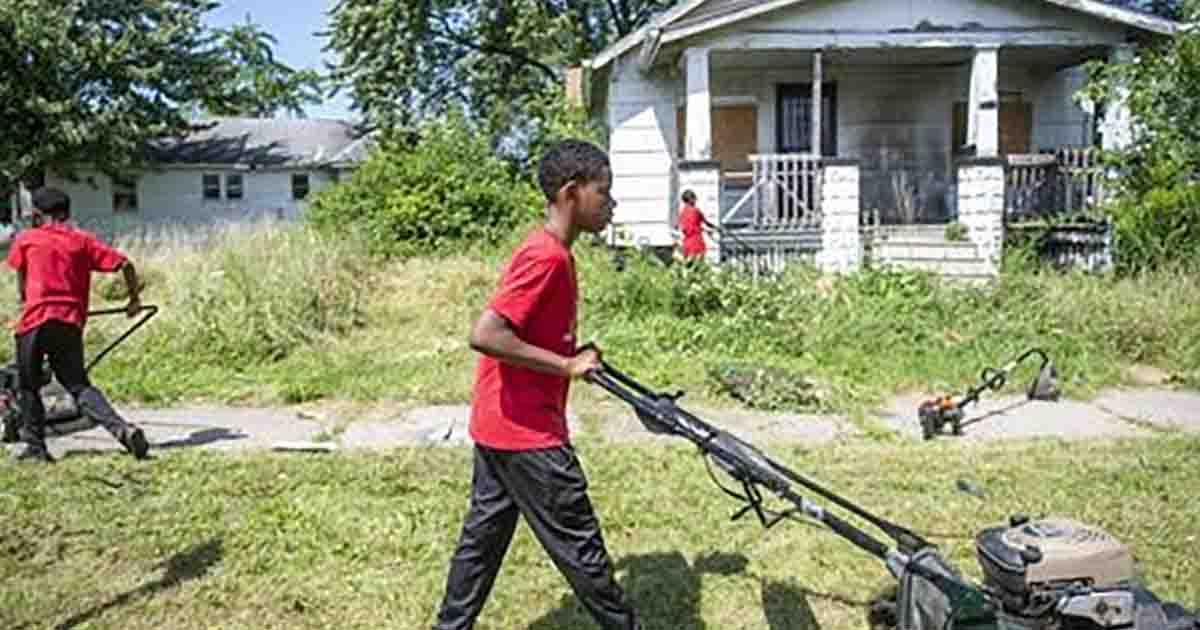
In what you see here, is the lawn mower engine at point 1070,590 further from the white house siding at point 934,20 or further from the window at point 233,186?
the window at point 233,186

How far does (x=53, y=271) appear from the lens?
→ 5.88 meters

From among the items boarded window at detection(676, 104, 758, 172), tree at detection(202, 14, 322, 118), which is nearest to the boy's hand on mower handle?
boarded window at detection(676, 104, 758, 172)

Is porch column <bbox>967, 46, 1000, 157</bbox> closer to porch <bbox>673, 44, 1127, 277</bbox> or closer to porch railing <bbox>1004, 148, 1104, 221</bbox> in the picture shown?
porch <bbox>673, 44, 1127, 277</bbox>

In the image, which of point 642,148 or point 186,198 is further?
point 186,198

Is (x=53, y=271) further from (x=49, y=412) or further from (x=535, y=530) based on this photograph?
(x=535, y=530)

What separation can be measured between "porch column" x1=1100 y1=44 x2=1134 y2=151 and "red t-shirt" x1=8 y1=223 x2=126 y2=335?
1270 centimetres

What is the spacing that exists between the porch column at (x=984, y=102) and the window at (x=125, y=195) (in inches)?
1105

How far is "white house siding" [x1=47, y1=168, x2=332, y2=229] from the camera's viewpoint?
32.2m

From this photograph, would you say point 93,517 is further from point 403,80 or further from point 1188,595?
point 403,80

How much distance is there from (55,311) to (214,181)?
98.0ft

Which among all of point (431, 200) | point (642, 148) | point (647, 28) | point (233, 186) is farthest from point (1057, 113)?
point (233, 186)

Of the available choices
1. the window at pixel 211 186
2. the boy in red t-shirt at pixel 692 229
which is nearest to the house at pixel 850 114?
the boy in red t-shirt at pixel 692 229

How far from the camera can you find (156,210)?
3312 centimetres

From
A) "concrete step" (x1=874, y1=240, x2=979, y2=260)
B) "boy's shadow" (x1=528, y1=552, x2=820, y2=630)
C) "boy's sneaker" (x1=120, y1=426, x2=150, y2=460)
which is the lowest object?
"boy's shadow" (x1=528, y1=552, x2=820, y2=630)
